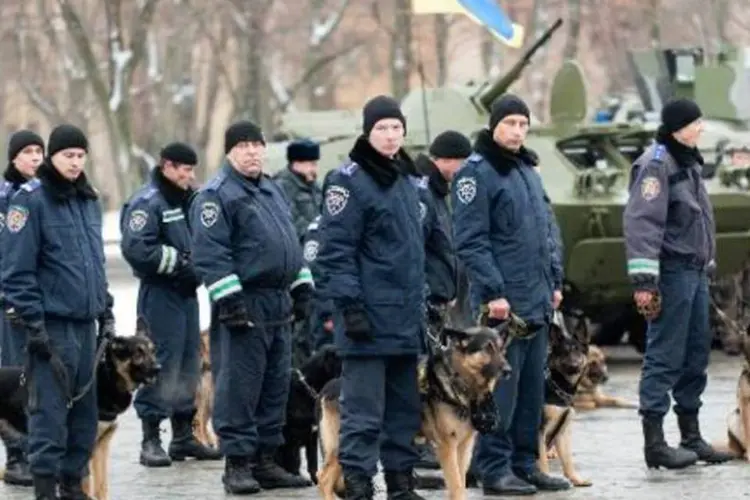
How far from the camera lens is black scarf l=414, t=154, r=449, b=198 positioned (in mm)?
15664

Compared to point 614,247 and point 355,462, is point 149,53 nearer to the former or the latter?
point 614,247

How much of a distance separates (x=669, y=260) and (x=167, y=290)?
2.97m

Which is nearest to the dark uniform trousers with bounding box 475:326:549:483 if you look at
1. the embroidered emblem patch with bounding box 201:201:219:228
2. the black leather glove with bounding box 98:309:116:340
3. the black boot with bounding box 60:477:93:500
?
the embroidered emblem patch with bounding box 201:201:219:228

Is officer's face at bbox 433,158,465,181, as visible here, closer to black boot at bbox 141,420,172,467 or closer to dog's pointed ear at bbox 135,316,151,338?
dog's pointed ear at bbox 135,316,151,338

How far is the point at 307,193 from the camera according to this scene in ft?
58.5

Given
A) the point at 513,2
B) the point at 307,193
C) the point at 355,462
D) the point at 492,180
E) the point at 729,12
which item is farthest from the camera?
the point at 729,12

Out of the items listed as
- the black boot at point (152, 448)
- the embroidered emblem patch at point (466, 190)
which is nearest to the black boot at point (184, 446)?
the black boot at point (152, 448)

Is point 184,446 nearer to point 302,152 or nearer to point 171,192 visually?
point 171,192

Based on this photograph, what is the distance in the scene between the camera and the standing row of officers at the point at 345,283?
13430 millimetres

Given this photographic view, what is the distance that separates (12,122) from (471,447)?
214ft

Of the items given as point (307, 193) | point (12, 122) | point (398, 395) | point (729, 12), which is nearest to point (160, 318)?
point (307, 193)

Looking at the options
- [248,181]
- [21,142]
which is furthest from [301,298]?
[21,142]

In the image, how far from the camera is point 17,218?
540 inches

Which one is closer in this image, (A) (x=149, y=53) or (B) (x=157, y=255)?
(B) (x=157, y=255)
